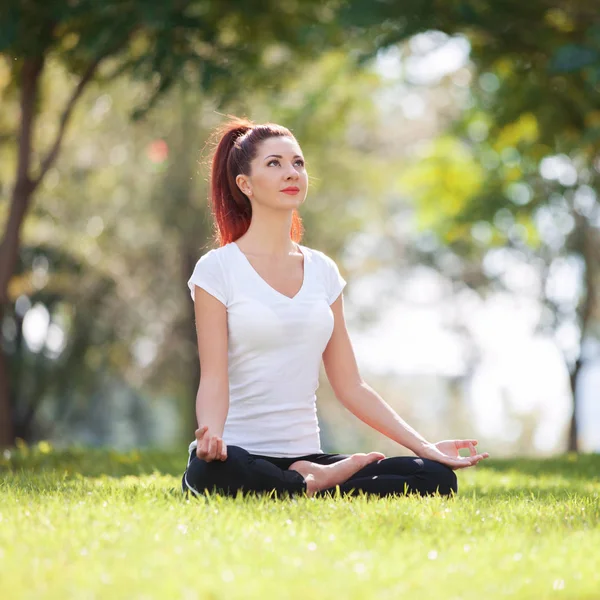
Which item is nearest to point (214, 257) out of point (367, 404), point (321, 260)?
point (321, 260)

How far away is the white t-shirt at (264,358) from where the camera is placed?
4.75m

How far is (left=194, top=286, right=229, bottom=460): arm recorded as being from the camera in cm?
431

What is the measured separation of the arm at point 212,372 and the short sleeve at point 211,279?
0.03 meters

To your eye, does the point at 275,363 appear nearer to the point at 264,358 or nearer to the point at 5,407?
the point at 264,358

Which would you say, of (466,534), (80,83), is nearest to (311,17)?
(80,83)

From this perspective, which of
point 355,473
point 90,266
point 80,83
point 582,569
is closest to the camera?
point 582,569

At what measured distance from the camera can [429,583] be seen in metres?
2.81

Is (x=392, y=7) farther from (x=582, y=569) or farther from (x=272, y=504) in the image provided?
(x=582, y=569)

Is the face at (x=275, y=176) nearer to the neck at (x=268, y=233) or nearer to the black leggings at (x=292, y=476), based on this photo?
the neck at (x=268, y=233)

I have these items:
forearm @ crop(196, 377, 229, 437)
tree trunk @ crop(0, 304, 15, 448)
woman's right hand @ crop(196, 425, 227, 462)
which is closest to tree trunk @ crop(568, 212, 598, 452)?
tree trunk @ crop(0, 304, 15, 448)

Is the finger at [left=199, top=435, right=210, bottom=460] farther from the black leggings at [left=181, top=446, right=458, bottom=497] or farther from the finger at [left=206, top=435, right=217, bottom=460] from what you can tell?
the black leggings at [left=181, top=446, right=458, bottom=497]

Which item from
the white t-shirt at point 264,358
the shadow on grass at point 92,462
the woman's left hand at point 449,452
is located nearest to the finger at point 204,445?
the white t-shirt at point 264,358

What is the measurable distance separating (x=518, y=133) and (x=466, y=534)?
10915mm

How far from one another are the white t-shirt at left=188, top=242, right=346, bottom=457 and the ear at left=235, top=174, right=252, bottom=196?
1.27ft
